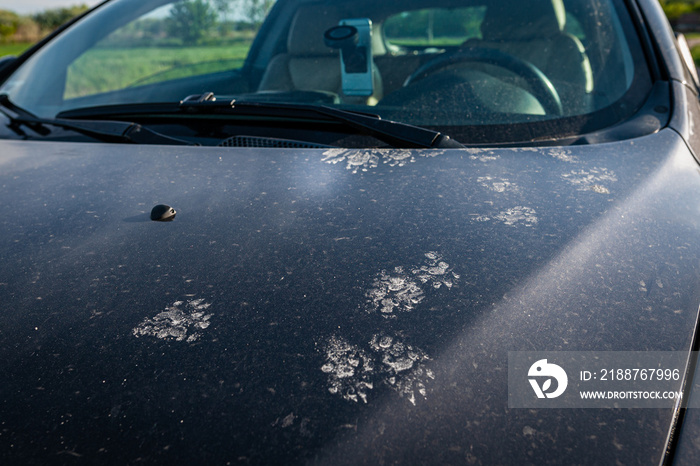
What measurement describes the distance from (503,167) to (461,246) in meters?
0.35

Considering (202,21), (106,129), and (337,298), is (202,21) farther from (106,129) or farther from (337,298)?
(337,298)

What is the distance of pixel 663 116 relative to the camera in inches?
52.9

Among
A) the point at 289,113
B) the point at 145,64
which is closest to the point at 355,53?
the point at 289,113

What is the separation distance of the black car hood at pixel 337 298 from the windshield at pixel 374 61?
0.22 metres

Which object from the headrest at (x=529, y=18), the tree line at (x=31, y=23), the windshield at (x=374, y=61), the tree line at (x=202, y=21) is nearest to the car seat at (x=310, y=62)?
the windshield at (x=374, y=61)

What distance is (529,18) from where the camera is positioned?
5.38 ft

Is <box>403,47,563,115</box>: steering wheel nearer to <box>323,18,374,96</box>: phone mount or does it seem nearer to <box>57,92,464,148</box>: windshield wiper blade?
<box>323,18,374,96</box>: phone mount

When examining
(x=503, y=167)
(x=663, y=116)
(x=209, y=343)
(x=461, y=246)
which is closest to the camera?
(x=209, y=343)

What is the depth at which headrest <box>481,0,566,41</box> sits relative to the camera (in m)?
1.64

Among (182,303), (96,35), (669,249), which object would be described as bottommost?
(669,249)

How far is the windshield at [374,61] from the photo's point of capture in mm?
1415

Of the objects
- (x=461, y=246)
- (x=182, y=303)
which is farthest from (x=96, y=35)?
(x=461, y=246)

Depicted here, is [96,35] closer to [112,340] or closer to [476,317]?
[112,340]

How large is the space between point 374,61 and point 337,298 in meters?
1.16
